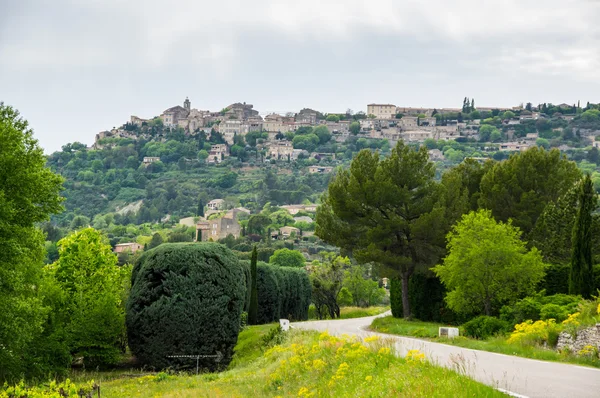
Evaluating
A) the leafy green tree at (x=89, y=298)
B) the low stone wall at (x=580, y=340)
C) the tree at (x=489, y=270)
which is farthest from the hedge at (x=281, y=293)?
the low stone wall at (x=580, y=340)

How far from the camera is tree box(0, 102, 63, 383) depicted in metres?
19.5

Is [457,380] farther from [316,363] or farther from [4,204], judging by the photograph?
[4,204]

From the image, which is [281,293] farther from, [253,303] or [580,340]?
[580,340]

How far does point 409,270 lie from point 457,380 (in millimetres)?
25464

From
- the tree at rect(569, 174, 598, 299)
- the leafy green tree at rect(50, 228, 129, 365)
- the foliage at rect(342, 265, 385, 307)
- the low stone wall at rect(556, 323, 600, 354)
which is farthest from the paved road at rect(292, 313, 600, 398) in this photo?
the foliage at rect(342, 265, 385, 307)

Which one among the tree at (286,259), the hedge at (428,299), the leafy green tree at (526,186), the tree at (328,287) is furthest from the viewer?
the tree at (286,259)

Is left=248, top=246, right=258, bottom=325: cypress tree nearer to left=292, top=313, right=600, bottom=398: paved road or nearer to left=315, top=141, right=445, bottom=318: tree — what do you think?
left=315, top=141, right=445, bottom=318: tree

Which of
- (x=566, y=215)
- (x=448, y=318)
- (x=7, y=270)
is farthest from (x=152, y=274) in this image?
(x=566, y=215)

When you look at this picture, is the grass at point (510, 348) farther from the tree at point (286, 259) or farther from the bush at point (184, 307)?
the tree at point (286, 259)

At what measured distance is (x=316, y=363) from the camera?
46.6 ft

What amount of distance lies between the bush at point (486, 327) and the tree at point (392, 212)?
31.4 ft

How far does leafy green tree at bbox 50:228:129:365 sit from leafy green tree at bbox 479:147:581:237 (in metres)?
21.6

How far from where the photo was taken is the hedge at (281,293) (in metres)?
42.1

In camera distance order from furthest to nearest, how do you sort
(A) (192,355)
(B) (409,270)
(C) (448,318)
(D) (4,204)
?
1. (B) (409,270)
2. (C) (448,318)
3. (A) (192,355)
4. (D) (4,204)
